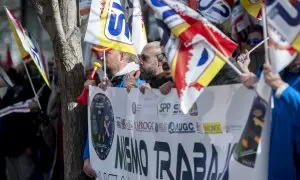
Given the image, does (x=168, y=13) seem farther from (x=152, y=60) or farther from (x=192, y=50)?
(x=152, y=60)

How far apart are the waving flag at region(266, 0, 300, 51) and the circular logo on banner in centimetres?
244

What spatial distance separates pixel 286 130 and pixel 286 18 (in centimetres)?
69

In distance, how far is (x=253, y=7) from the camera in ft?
20.0

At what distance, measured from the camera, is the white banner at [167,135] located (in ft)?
16.1

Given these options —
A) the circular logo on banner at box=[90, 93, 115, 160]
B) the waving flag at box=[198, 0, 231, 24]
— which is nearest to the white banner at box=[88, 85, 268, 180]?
the circular logo on banner at box=[90, 93, 115, 160]

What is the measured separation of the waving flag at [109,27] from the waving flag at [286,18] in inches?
97.6

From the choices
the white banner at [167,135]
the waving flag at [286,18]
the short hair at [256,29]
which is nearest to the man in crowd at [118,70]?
the white banner at [167,135]

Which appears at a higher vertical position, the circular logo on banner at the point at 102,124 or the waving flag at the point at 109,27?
the waving flag at the point at 109,27

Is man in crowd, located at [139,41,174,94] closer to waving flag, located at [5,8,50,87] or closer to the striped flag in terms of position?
waving flag, located at [5,8,50,87]

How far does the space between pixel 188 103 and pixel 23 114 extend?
14.1 feet

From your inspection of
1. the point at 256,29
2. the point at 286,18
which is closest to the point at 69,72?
the point at 256,29

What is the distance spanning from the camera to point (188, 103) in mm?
4875

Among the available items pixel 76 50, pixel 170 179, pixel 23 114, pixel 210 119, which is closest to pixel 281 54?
pixel 210 119

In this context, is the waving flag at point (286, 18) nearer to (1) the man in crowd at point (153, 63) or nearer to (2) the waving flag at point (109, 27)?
(1) the man in crowd at point (153, 63)
